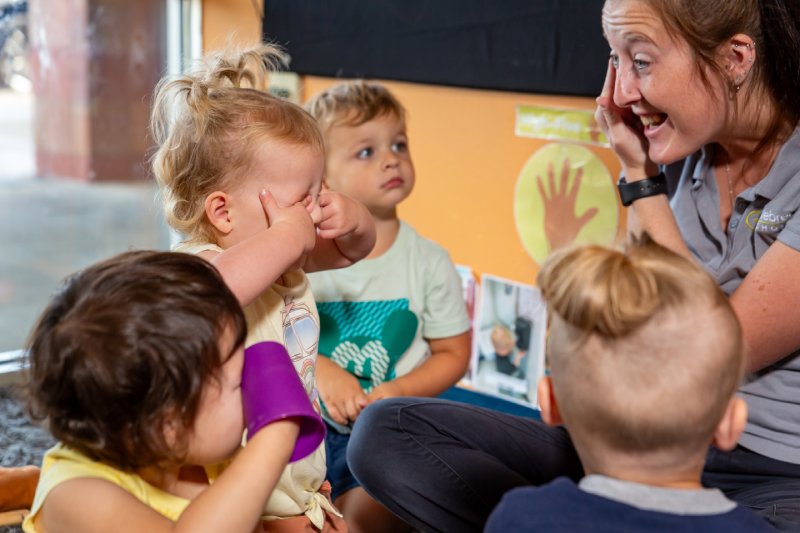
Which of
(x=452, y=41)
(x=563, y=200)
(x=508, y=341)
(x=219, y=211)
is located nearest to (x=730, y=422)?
(x=219, y=211)

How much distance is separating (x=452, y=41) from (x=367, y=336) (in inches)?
32.5

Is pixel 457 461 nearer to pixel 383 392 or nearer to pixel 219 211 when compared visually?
pixel 383 392

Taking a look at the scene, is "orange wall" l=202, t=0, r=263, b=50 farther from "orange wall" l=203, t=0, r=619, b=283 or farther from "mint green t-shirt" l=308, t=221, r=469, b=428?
"mint green t-shirt" l=308, t=221, r=469, b=428

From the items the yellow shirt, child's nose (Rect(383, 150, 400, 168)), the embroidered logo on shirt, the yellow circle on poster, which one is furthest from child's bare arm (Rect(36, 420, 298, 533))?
the yellow circle on poster

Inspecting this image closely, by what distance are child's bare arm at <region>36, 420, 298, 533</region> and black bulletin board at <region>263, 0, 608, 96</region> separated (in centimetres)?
123

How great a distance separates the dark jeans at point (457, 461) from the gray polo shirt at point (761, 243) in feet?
0.14

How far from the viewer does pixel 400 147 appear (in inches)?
73.4

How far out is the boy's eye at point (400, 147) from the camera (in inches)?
72.9

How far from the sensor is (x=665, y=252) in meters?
0.96

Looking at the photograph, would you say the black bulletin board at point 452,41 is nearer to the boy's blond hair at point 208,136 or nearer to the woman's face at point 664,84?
the woman's face at point 664,84

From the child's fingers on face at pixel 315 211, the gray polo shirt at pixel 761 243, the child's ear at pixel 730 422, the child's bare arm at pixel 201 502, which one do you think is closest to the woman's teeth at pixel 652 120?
the gray polo shirt at pixel 761 243

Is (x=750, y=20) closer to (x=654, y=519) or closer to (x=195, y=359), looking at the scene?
(x=654, y=519)

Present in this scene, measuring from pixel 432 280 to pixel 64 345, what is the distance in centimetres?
94

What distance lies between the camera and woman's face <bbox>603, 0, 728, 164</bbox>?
1.43 meters
